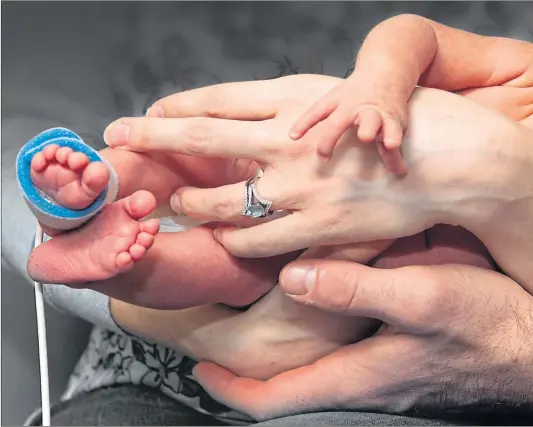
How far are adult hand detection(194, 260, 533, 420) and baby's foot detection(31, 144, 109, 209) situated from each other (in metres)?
0.20

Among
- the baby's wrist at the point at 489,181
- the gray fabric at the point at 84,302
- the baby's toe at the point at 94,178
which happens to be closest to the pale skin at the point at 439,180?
the baby's wrist at the point at 489,181

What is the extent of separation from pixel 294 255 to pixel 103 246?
218 mm

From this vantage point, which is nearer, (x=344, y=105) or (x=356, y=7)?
(x=344, y=105)

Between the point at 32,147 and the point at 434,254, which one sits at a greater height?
the point at 32,147

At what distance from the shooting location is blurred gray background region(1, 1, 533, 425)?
87 cm

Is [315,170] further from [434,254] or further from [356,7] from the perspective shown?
[356,7]

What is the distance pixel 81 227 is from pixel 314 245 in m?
0.21

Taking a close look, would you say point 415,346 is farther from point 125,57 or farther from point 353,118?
point 125,57

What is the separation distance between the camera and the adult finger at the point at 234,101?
1.90ft

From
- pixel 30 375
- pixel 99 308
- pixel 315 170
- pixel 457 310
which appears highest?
pixel 315 170

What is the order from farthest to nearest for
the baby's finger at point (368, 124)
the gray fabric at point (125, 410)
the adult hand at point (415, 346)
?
the gray fabric at point (125, 410), the adult hand at point (415, 346), the baby's finger at point (368, 124)

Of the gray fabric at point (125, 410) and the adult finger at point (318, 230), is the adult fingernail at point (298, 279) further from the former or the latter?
the gray fabric at point (125, 410)

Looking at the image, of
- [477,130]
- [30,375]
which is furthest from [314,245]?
[30,375]

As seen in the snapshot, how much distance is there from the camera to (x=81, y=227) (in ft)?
1.70
